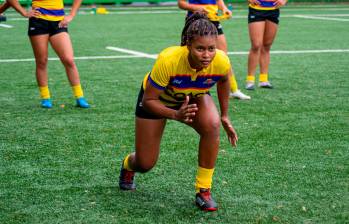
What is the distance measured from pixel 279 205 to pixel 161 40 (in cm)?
1159

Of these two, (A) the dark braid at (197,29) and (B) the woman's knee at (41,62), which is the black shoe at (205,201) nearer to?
(A) the dark braid at (197,29)

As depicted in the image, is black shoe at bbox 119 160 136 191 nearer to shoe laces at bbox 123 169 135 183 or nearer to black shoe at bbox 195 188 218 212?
shoe laces at bbox 123 169 135 183

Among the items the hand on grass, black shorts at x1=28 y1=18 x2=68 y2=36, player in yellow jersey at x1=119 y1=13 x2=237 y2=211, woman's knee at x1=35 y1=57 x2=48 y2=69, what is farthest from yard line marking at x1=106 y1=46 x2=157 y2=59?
the hand on grass

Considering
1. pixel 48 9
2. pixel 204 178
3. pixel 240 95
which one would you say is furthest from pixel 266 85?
pixel 204 178

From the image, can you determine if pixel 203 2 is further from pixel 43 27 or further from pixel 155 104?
pixel 155 104

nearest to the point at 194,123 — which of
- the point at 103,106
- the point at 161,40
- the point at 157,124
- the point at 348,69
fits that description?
the point at 157,124

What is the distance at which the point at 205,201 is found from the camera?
469cm

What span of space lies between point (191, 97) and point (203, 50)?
494mm

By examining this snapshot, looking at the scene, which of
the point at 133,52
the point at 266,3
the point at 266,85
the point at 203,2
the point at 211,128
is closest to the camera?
the point at 211,128

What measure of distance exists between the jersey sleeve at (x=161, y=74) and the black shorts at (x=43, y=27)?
3.90 metres

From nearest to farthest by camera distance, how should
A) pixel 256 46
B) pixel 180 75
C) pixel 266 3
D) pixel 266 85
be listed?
1. pixel 180 75
2. pixel 266 3
3. pixel 256 46
4. pixel 266 85

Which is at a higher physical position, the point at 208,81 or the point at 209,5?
the point at 208,81

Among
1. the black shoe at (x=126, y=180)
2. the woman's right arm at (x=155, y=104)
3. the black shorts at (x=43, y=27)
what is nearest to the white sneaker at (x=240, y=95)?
the black shorts at (x=43, y=27)

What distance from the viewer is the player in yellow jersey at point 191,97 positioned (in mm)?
4367
